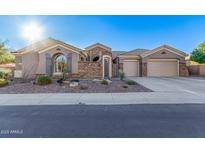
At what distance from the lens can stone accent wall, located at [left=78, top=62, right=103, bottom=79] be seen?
17156mm

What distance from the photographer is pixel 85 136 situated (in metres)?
3.62

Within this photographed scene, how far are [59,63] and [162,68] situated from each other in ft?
48.9

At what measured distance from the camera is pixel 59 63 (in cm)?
1814

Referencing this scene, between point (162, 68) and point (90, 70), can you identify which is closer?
point (90, 70)

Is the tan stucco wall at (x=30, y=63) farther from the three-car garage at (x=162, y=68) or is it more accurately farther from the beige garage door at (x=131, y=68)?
the three-car garage at (x=162, y=68)

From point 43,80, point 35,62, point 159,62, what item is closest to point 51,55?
point 35,62

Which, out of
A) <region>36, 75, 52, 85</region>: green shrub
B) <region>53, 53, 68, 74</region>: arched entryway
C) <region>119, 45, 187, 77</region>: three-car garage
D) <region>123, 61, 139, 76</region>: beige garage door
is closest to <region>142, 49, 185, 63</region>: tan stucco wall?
<region>119, 45, 187, 77</region>: three-car garage

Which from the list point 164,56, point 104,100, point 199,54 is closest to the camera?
point 104,100

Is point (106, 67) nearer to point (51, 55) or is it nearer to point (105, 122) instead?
point (51, 55)

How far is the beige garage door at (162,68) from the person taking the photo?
2277 centimetres

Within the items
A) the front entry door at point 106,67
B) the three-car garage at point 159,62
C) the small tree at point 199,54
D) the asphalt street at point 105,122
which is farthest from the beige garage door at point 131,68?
the asphalt street at point 105,122

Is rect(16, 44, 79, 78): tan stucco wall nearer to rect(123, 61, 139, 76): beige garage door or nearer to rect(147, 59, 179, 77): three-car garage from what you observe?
rect(123, 61, 139, 76): beige garage door
